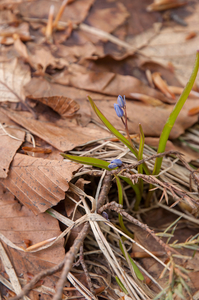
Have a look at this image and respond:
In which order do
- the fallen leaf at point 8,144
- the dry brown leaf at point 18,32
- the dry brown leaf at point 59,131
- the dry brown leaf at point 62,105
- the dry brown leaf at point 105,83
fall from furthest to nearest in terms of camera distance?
the dry brown leaf at point 18,32
the dry brown leaf at point 105,83
the dry brown leaf at point 62,105
the dry brown leaf at point 59,131
the fallen leaf at point 8,144

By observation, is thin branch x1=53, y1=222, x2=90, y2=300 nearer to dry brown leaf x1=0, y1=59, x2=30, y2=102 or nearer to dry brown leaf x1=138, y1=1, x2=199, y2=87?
dry brown leaf x1=0, y1=59, x2=30, y2=102

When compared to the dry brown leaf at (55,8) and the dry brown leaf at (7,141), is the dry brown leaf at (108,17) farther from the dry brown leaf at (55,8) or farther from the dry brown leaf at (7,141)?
the dry brown leaf at (7,141)

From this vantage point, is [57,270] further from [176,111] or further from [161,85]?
[161,85]

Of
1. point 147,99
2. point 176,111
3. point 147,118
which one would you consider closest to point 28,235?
point 176,111

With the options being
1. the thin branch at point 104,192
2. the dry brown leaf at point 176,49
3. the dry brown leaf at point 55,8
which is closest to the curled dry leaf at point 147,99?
the dry brown leaf at point 176,49

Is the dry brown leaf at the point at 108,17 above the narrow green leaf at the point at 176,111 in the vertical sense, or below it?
above

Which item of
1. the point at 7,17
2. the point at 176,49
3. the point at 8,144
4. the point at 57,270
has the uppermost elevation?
the point at 7,17

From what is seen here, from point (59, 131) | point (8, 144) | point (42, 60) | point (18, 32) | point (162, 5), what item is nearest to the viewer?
point (8, 144)
